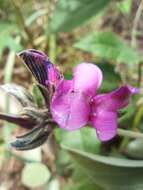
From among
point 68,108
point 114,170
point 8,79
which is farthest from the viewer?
point 8,79

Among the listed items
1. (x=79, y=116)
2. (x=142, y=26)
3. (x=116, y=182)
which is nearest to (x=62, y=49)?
(x=142, y=26)

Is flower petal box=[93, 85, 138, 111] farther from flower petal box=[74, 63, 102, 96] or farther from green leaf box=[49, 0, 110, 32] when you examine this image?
green leaf box=[49, 0, 110, 32]

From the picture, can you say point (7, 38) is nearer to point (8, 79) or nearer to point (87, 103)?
point (8, 79)

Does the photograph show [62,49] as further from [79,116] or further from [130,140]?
[79,116]

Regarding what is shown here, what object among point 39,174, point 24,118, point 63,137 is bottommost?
point 39,174

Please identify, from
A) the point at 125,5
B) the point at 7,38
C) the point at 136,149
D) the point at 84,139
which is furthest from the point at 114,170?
the point at 125,5

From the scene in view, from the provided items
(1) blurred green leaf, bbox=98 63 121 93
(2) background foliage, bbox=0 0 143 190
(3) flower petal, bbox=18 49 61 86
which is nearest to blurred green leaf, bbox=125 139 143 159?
(2) background foliage, bbox=0 0 143 190

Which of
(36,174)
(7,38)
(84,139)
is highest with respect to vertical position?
(7,38)
